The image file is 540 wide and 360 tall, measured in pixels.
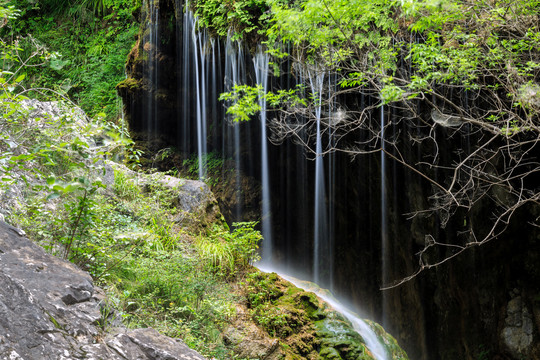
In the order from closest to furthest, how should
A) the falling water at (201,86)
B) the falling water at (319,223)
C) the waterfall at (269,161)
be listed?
the waterfall at (269,161) → the falling water at (319,223) → the falling water at (201,86)

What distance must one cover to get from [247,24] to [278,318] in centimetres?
688

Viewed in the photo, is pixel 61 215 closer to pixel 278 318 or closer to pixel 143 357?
pixel 143 357

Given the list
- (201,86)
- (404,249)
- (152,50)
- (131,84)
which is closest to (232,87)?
(201,86)

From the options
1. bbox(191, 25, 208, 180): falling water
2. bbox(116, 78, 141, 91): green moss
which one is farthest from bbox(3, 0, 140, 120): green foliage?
bbox(191, 25, 208, 180): falling water

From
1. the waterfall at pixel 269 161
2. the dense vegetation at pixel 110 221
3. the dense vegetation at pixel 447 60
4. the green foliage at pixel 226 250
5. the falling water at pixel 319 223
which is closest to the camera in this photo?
the dense vegetation at pixel 110 221

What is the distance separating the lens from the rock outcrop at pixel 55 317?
2.15 m

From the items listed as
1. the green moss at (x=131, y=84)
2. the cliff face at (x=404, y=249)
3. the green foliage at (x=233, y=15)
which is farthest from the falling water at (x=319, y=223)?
the green moss at (x=131, y=84)

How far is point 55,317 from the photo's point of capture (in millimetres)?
2428

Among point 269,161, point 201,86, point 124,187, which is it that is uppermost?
point 201,86

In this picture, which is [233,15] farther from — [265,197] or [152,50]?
[265,197]

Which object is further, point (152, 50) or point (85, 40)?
point (85, 40)

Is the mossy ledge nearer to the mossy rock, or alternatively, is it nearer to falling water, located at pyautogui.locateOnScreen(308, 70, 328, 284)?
the mossy rock

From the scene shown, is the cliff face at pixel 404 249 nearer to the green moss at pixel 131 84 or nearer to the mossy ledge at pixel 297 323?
the green moss at pixel 131 84

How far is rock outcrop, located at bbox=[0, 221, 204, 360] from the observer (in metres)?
2.15
